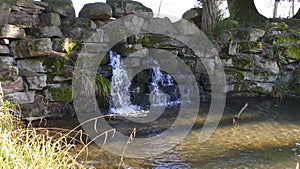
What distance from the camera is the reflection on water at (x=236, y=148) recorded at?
3.62 meters

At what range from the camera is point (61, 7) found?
6434mm

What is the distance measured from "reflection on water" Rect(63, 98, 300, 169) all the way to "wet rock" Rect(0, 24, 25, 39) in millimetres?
2645

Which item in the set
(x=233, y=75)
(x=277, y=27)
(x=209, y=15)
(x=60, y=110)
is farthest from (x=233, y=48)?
(x=60, y=110)

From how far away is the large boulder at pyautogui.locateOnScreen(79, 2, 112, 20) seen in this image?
6.82 m

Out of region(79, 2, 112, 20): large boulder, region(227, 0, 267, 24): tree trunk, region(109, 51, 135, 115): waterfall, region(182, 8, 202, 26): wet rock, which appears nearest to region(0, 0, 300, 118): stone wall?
region(79, 2, 112, 20): large boulder

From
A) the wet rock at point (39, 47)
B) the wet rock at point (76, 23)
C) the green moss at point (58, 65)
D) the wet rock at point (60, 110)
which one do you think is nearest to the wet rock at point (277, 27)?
the wet rock at point (76, 23)

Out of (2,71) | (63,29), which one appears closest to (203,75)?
(63,29)

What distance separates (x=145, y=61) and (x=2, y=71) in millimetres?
3221

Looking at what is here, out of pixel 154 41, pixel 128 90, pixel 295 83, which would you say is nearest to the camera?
pixel 128 90

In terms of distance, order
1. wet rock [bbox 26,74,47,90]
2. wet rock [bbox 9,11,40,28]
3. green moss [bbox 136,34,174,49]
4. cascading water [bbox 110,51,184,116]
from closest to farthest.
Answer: wet rock [bbox 26,74,47,90] < wet rock [bbox 9,11,40,28] < cascading water [bbox 110,51,184,116] < green moss [bbox 136,34,174,49]

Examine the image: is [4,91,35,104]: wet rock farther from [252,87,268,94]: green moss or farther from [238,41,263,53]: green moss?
[252,87,268,94]: green moss

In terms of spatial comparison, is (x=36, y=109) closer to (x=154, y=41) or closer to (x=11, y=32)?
(x=11, y=32)

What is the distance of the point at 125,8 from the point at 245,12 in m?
4.31

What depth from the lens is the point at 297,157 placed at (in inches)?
152
